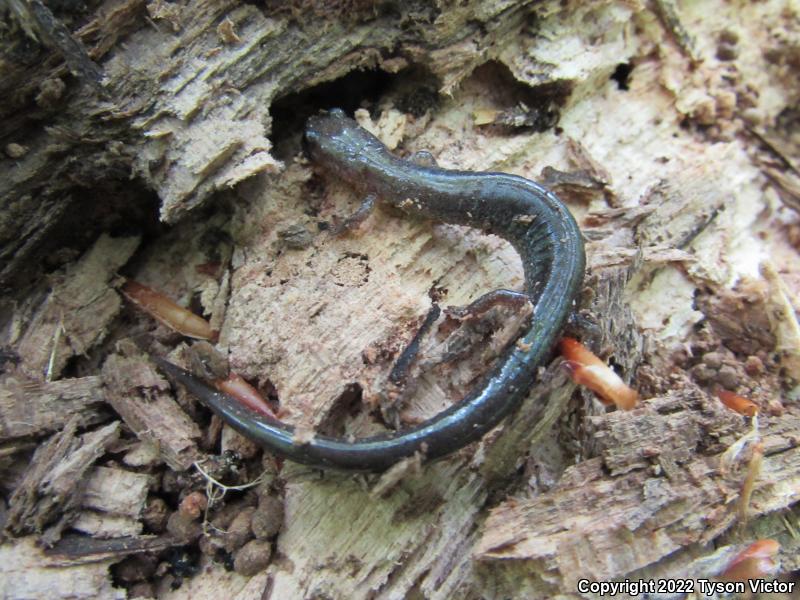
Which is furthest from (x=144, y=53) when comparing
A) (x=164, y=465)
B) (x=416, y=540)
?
(x=416, y=540)

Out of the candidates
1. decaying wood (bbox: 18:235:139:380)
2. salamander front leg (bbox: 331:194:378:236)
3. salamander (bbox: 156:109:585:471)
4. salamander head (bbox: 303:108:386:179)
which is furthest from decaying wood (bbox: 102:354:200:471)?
salamander head (bbox: 303:108:386:179)

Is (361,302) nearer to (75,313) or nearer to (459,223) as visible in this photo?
(459,223)

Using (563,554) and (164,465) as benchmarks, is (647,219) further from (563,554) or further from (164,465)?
(164,465)

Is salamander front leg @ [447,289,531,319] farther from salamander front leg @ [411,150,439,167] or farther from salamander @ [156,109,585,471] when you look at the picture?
salamander front leg @ [411,150,439,167]

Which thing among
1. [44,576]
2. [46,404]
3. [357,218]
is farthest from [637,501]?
[46,404]

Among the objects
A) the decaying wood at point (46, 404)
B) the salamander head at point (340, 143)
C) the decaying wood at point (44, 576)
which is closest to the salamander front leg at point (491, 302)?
the salamander head at point (340, 143)

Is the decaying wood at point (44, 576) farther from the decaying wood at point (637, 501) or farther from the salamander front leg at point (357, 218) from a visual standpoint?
the salamander front leg at point (357, 218)
